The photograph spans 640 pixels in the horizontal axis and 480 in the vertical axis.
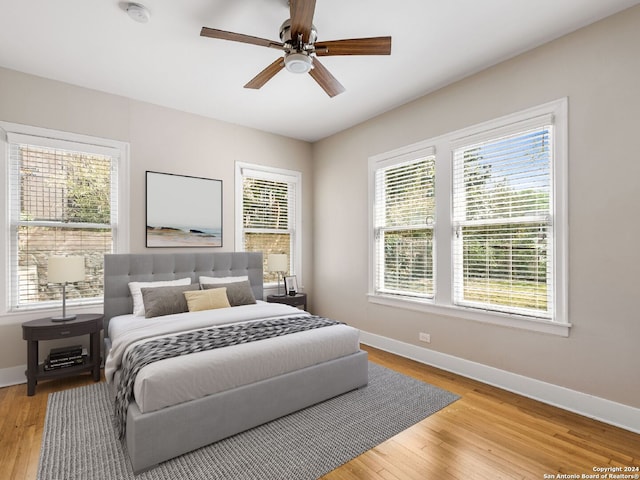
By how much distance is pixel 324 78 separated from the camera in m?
2.71

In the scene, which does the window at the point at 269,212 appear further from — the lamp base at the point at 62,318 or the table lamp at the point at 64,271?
the lamp base at the point at 62,318

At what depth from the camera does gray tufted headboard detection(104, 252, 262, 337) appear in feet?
11.6

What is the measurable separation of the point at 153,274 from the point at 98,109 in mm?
1860

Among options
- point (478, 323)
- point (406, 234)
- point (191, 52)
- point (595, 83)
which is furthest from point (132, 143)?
point (595, 83)

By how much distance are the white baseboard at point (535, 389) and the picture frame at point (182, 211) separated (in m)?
2.73

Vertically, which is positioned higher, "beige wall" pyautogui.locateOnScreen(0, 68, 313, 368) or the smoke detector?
the smoke detector

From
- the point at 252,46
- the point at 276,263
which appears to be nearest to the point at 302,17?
the point at 252,46

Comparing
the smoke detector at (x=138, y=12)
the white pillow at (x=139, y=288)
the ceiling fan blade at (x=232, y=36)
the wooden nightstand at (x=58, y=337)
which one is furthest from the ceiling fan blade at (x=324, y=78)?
the wooden nightstand at (x=58, y=337)

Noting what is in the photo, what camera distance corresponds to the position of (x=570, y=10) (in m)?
2.39

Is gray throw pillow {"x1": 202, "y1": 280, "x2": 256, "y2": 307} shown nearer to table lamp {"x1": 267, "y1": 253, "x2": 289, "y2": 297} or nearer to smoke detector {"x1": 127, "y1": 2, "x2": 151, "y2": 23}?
table lamp {"x1": 267, "y1": 253, "x2": 289, "y2": 297}

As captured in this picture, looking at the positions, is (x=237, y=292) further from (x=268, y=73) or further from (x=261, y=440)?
(x=268, y=73)

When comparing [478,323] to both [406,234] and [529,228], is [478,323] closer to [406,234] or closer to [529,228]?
[529,228]

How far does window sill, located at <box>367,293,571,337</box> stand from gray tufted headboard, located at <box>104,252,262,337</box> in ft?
5.52

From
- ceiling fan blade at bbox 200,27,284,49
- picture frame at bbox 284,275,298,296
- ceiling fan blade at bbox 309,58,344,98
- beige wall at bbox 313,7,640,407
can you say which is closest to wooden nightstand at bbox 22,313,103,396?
picture frame at bbox 284,275,298,296
